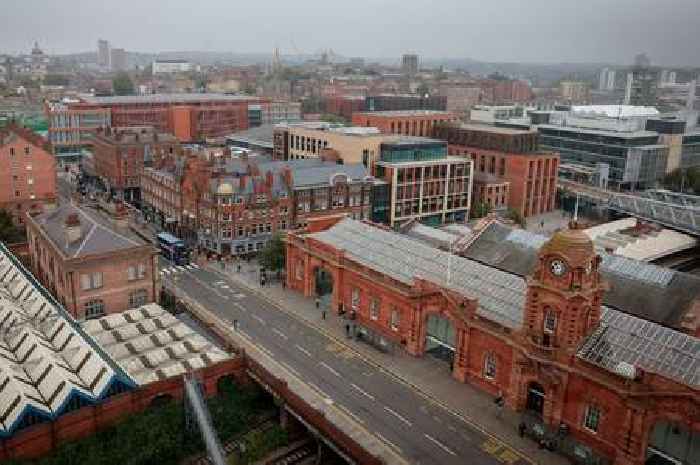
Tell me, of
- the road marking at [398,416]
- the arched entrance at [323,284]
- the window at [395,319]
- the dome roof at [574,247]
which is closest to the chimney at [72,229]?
the arched entrance at [323,284]

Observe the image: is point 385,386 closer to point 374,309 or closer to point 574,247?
point 374,309

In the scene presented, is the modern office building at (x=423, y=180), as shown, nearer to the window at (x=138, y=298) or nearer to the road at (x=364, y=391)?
the road at (x=364, y=391)

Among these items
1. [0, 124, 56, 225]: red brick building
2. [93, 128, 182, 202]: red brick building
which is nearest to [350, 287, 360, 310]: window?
[0, 124, 56, 225]: red brick building

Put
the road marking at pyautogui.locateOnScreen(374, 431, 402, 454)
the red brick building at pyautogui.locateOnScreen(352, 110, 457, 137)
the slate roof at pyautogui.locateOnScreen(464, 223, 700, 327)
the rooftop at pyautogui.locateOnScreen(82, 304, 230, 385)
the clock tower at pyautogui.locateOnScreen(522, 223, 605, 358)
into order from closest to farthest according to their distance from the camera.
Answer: the clock tower at pyautogui.locateOnScreen(522, 223, 605, 358) → the road marking at pyautogui.locateOnScreen(374, 431, 402, 454) → the rooftop at pyautogui.locateOnScreen(82, 304, 230, 385) → the slate roof at pyautogui.locateOnScreen(464, 223, 700, 327) → the red brick building at pyautogui.locateOnScreen(352, 110, 457, 137)

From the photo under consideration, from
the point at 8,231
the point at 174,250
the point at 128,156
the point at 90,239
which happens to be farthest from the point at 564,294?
the point at 128,156

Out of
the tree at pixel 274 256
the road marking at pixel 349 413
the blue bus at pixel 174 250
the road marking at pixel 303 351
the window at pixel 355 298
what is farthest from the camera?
the blue bus at pixel 174 250

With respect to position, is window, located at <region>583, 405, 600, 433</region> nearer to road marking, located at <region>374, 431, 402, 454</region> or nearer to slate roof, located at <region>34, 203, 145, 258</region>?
road marking, located at <region>374, 431, 402, 454</region>

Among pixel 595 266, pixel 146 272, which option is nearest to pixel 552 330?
pixel 595 266
